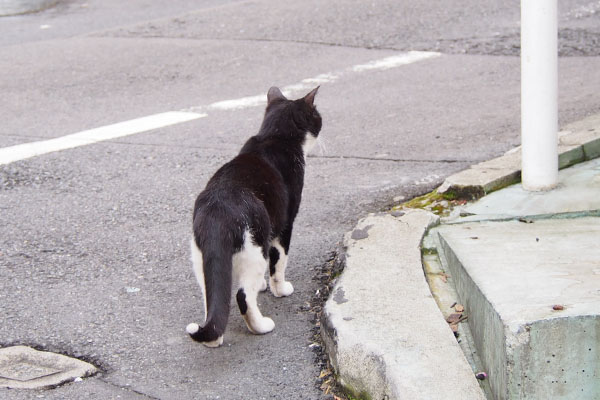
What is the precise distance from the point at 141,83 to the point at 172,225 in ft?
11.2

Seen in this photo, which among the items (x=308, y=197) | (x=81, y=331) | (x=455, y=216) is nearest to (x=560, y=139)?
(x=455, y=216)

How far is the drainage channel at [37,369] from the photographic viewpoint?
3.03 m

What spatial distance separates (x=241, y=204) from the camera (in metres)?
3.25

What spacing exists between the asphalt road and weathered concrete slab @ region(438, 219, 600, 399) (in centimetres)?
68

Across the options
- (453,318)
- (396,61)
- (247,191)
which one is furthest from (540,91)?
(396,61)

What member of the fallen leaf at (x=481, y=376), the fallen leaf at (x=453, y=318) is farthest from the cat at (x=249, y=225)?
the fallen leaf at (x=481, y=376)

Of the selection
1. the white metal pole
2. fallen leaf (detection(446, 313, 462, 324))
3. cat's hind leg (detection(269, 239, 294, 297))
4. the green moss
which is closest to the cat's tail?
cat's hind leg (detection(269, 239, 294, 297))

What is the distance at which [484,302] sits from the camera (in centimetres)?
295

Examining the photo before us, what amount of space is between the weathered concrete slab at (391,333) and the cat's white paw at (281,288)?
32 cm

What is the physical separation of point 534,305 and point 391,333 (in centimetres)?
53

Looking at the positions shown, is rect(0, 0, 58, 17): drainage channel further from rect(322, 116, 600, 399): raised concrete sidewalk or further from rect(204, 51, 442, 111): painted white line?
rect(322, 116, 600, 399): raised concrete sidewalk

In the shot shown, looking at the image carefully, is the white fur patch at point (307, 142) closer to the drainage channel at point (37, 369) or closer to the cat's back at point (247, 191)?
the cat's back at point (247, 191)

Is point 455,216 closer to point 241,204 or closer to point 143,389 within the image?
point 241,204

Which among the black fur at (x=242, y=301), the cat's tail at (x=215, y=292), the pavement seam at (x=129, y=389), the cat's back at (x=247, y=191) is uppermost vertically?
the cat's back at (x=247, y=191)
